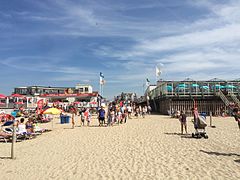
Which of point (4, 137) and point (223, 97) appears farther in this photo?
point (223, 97)

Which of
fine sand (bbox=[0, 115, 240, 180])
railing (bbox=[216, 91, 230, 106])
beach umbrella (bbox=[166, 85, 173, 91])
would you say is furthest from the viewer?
beach umbrella (bbox=[166, 85, 173, 91])

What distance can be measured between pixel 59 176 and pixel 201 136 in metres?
7.17

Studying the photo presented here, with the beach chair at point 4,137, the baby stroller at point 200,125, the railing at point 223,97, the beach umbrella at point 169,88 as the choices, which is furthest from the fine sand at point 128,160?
the beach umbrella at point 169,88

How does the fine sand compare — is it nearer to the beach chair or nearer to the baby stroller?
the baby stroller

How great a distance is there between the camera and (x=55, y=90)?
81438mm

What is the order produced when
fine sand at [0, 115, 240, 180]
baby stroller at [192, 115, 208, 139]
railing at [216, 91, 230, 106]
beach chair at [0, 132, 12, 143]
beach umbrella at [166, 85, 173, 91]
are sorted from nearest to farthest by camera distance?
fine sand at [0, 115, 240, 180]
baby stroller at [192, 115, 208, 139]
beach chair at [0, 132, 12, 143]
railing at [216, 91, 230, 106]
beach umbrella at [166, 85, 173, 91]

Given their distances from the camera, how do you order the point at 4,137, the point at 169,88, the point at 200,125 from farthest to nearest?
the point at 169,88
the point at 4,137
the point at 200,125

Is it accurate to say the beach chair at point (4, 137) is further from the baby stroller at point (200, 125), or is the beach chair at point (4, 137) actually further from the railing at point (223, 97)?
the railing at point (223, 97)

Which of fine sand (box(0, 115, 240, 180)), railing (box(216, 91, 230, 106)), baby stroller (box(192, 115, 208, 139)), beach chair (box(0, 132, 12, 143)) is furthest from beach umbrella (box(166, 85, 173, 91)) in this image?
beach chair (box(0, 132, 12, 143))

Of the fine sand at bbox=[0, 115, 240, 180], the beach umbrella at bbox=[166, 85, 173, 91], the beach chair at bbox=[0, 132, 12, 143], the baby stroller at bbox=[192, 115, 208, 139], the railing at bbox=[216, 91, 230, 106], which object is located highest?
the beach umbrella at bbox=[166, 85, 173, 91]

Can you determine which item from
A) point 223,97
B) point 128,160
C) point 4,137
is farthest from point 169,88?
point 128,160

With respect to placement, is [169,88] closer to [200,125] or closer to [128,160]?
[200,125]

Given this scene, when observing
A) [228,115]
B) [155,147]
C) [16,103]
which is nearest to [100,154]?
[155,147]

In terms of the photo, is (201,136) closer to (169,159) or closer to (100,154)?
(169,159)
